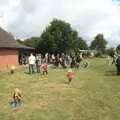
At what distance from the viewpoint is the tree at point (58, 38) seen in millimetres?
85250

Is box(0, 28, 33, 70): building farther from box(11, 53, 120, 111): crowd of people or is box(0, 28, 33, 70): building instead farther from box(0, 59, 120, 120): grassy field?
box(0, 59, 120, 120): grassy field

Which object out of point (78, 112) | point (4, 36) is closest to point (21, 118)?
point (78, 112)

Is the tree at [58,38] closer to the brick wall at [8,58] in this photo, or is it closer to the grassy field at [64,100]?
the brick wall at [8,58]

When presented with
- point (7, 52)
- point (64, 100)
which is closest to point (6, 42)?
point (7, 52)

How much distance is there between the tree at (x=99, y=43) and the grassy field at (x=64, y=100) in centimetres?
12449

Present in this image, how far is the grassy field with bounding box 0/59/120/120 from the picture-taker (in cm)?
1544

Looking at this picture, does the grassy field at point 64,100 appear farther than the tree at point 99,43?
No

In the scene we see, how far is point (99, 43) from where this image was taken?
153375 mm

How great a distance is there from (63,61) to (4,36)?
11.2 m

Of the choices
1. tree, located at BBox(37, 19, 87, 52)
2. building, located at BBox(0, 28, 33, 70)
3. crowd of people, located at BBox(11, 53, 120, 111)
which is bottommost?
crowd of people, located at BBox(11, 53, 120, 111)

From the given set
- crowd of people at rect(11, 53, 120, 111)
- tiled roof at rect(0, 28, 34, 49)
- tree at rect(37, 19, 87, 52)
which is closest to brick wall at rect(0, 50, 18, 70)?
tiled roof at rect(0, 28, 34, 49)

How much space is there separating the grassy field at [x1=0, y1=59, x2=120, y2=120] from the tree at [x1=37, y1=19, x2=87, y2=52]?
193 feet

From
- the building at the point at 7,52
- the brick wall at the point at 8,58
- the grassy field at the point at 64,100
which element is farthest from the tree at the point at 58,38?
the grassy field at the point at 64,100

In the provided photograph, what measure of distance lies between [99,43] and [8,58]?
360 ft
